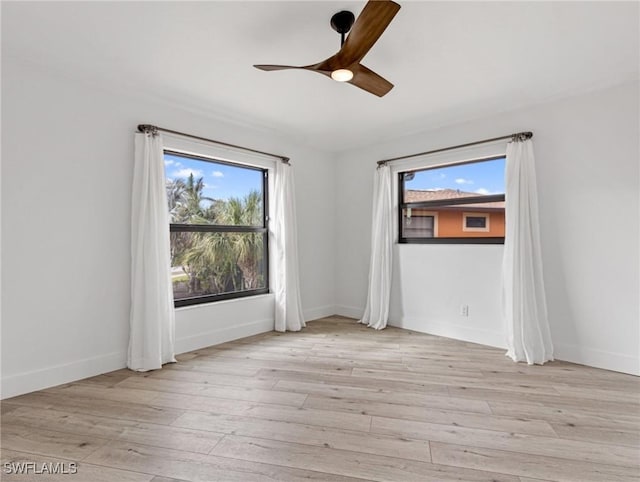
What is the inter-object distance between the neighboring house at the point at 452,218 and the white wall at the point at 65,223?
2909mm

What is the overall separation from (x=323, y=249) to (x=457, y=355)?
2.33 metres

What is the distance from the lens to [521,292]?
10.4 feet

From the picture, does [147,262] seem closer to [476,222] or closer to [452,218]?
[452,218]

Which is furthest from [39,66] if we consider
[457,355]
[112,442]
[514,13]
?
[457,355]

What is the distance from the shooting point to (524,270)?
10.4 feet

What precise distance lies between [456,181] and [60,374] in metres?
4.35

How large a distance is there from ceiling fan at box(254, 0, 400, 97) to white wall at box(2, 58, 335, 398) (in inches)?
67.2

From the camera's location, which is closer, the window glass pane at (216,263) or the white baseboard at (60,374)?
the white baseboard at (60,374)

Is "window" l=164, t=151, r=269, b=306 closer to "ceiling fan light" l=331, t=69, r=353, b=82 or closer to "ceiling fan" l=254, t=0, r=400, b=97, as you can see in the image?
"ceiling fan" l=254, t=0, r=400, b=97

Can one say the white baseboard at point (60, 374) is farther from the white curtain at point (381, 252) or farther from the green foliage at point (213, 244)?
the white curtain at point (381, 252)

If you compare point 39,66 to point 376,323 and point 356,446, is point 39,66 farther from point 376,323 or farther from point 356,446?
point 376,323

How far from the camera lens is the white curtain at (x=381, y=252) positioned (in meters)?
4.36

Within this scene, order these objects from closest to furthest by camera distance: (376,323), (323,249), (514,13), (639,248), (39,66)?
(514,13) → (39,66) → (639,248) → (376,323) → (323,249)

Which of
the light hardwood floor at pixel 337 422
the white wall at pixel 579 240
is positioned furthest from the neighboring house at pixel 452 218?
the light hardwood floor at pixel 337 422
